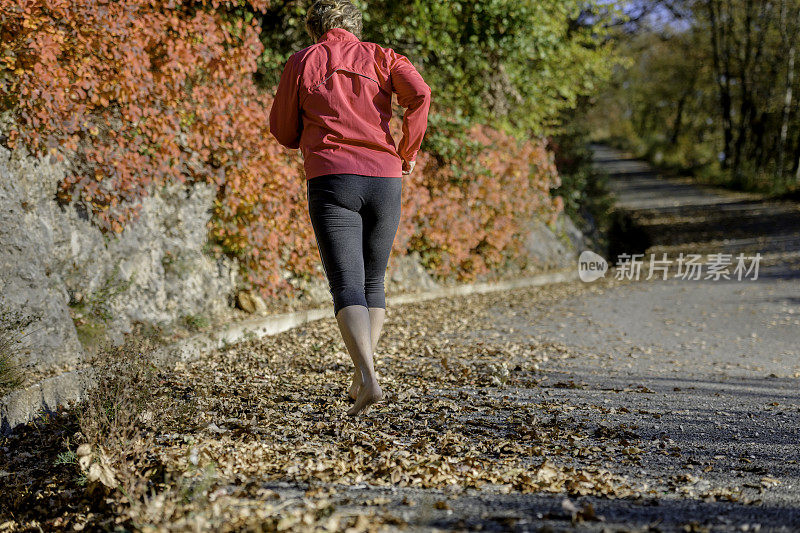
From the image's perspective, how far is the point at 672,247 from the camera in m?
15.2

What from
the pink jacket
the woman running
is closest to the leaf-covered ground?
the woman running

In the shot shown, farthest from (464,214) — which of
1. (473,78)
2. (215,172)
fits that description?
(215,172)

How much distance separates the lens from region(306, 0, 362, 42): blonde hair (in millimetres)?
3527

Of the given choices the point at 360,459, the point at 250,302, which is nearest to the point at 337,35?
the point at 360,459

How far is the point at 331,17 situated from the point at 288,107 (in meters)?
0.55

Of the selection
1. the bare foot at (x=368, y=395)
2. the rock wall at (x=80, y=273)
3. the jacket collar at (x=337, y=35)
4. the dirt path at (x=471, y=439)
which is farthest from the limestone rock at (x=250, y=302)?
the jacket collar at (x=337, y=35)

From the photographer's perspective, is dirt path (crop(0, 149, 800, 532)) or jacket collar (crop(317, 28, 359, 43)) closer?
dirt path (crop(0, 149, 800, 532))

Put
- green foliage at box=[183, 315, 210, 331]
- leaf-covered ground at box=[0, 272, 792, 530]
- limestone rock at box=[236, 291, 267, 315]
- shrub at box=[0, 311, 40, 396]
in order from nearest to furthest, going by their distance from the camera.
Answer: leaf-covered ground at box=[0, 272, 792, 530] → shrub at box=[0, 311, 40, 396] → green foliage at box=[183, 315, 210, 331] → limestone rock at box=[236, 291, 267, 315]

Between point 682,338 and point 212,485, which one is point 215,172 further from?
point 682,338

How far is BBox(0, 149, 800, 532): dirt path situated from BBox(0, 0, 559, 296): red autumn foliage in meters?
1.25

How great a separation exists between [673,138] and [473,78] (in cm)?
2807

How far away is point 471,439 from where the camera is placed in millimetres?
3242

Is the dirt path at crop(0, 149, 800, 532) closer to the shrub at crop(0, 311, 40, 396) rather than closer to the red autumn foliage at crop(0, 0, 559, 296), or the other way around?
the shrub at crop(0, 311, 40, 396)

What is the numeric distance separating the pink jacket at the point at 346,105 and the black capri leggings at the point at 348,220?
60 millimetres
